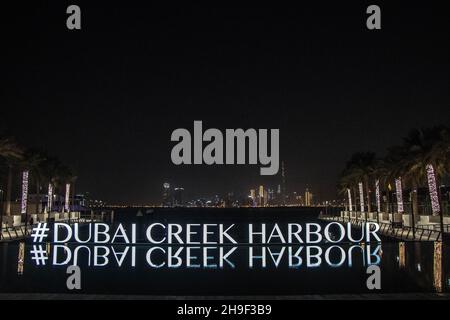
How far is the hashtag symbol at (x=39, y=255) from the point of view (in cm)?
1839

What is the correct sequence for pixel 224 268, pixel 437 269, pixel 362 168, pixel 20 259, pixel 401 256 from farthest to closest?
1. pixel 362 168
2. pixel 401 256
3. pixel 20 259
4. pixel 224 268
5. pixel 437 269

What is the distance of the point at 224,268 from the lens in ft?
56.3

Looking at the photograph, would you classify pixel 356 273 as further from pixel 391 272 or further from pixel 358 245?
pixel 358 245

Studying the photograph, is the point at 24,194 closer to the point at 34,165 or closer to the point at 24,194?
the point at 24,194

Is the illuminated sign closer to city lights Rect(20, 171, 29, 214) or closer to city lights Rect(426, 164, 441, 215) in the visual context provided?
city lights Rect(20, 171, 29, 214)

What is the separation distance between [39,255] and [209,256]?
23.1 feet

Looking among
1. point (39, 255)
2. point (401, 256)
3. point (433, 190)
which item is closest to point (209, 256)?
point (39, 255)

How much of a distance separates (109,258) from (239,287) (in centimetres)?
808

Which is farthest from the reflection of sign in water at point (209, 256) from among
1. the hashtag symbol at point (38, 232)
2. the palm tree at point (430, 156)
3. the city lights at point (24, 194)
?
the city lights at point (24, 194)

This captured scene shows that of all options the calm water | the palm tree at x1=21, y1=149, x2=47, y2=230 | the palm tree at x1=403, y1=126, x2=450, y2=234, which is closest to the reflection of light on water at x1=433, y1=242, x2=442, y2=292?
the calm water

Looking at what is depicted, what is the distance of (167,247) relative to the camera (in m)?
24.4

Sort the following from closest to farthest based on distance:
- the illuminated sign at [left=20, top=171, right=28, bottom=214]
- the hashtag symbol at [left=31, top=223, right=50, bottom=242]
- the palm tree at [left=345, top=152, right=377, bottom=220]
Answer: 1. the hashtag symbol at [left=31, top=223, right=50, bottom=242]
2. the illuminated sign at [left=20, top=171, right=28, bottom=214]
3. the palm tree at [left=345, top=152, right=377, bottom=220]

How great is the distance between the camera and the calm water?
42.8ft
